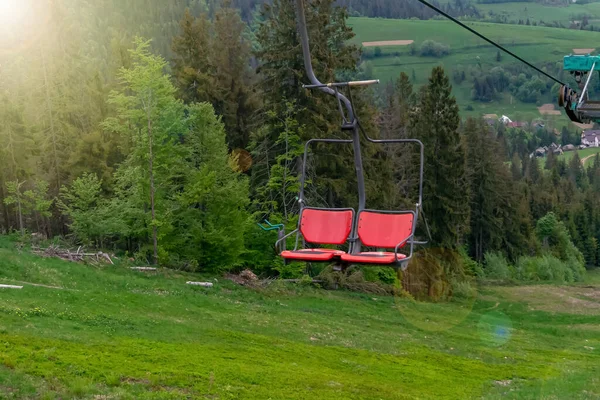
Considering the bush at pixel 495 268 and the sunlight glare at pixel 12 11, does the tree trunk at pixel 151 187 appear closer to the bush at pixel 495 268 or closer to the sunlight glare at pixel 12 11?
the sunlight glare at pixel 12 11

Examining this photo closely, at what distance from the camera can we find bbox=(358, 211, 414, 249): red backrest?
1179 cm

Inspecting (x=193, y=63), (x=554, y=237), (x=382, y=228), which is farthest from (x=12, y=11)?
(x=554, y=237)

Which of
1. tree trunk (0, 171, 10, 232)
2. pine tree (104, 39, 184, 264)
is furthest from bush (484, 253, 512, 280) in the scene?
tree trunk (0, 171, 10, 232)

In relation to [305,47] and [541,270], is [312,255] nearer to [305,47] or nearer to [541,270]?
[305,47]

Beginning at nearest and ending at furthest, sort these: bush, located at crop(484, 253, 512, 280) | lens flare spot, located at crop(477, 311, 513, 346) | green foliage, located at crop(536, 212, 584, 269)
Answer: lens flare spot, located at crop(477, 311, 513, 346), bush, located at crop(484, 253, 512, 280), green foliage, located at crop(536, 212, 584, 269)

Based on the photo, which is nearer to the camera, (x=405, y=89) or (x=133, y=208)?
(x=133, y=208)

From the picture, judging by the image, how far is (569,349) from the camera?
3441 centimetres

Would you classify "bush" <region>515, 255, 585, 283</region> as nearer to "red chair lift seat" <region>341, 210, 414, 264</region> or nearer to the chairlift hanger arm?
"red chair lift seat" <region>341, 210, 414, 264</region>

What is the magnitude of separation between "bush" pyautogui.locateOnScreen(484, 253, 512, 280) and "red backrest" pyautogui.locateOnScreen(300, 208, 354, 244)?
61.1m

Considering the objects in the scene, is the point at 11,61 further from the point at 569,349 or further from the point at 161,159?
the point at 569,349

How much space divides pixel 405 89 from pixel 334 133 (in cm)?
4020

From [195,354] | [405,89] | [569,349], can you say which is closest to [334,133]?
[569,349]

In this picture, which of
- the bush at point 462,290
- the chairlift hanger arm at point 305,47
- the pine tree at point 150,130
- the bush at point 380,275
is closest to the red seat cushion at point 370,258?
the chairlift hanger arm at point 305,47

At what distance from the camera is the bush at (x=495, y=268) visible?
7175 cm
